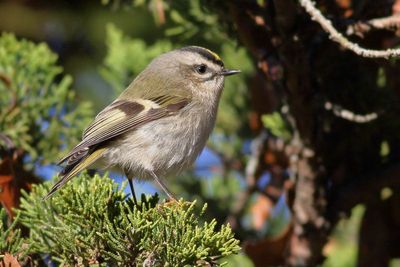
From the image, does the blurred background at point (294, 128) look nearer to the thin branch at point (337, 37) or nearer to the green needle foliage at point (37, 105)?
the green needle foliage at point (37, 105)

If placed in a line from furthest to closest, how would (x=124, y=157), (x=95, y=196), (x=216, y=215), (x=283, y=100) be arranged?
(x=216, y=215) → (x=124, y=157) → (x=283, y=100) → (x=95, y=196)

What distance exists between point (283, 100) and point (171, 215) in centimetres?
86

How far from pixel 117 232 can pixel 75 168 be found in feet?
1.87

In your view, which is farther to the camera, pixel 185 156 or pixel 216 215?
pixel 216 215

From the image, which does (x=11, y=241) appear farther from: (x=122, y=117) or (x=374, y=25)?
(x=374, y=25)

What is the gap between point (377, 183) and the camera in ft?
8.82

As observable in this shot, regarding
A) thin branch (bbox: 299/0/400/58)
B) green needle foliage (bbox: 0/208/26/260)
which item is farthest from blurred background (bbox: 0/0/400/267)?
green needle foliage (bbox: 0/208/26/260)

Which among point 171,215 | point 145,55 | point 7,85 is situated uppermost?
point 145,55

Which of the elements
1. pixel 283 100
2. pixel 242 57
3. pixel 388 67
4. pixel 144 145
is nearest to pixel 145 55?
pixel 242 57

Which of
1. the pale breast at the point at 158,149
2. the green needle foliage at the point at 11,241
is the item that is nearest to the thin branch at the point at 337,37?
the pale breast at the point at 158,149

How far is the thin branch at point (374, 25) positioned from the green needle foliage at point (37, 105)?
1158 millimetres

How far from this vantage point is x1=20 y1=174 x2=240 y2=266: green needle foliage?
6.26 feet

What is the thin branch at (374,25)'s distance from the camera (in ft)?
7.87

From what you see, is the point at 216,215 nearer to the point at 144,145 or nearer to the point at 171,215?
the point at 144,145
